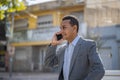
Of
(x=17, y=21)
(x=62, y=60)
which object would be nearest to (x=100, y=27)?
(x=17, y=21)

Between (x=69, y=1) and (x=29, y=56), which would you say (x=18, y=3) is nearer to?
(x=69, y=1)

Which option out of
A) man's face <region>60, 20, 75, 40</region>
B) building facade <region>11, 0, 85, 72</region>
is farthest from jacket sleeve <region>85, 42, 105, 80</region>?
building facade <region>11, 0, 85, 72</region>

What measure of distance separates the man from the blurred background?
2234cm

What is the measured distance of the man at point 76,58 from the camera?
3760mm

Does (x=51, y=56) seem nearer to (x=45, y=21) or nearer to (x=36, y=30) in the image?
(x=36, y=30)

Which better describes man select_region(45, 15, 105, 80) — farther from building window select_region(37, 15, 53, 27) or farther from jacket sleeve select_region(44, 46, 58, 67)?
building window select_region(37, 15, 53, 27)

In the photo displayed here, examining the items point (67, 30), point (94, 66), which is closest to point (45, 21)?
point (67, 30)

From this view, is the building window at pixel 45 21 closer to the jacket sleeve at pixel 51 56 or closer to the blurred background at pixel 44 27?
the blurred background at pixel 44 27

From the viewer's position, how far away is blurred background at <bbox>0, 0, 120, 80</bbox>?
31156 mm

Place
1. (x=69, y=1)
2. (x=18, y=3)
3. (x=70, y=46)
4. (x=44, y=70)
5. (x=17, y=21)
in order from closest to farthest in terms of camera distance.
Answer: (x=70, y=46) < (x=18, y=3) < (x=69, y=1) < (x=44, y=70) < (x=17, y=21)

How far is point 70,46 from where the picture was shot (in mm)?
3977

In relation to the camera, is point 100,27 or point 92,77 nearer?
point 92,77

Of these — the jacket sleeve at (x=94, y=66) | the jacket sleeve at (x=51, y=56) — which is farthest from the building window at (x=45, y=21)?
the jacket sleeve at (x=94, y=66)

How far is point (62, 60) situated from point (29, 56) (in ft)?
116
